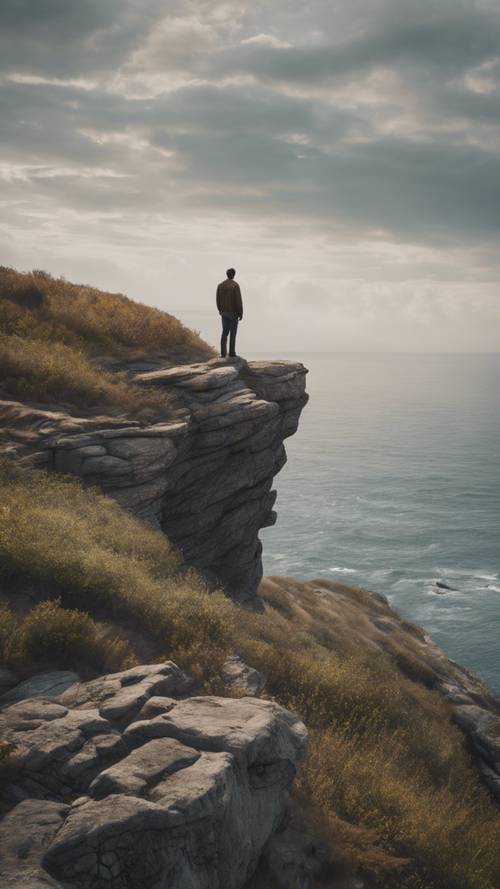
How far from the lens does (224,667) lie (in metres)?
10.5

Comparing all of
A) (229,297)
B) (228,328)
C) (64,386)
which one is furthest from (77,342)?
(229,297)

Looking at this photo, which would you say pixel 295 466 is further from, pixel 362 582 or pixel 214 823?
pixel 214 823

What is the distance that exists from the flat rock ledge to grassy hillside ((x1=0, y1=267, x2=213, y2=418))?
13.4 meters

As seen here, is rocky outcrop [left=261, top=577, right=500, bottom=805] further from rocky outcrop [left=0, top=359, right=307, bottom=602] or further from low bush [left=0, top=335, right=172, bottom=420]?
low bush [left=0, top=335, right=172, bottom=420]

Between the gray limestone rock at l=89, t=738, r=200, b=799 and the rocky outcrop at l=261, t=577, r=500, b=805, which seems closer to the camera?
the gray limestone rock at l=89, t=738, r=200, b=799

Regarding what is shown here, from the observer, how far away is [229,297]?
24.7 m

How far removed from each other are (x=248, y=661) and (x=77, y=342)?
56.1ft

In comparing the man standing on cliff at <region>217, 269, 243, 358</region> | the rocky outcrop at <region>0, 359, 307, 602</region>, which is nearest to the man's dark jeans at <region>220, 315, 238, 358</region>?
the man standing on cliff at <region>217, 269, 243, 358</region>

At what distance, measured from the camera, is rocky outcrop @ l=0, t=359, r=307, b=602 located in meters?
17.4

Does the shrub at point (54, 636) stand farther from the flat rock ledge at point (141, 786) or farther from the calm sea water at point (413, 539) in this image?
the calm sea water at point (413, 539)

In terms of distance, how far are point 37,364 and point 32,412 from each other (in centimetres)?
305

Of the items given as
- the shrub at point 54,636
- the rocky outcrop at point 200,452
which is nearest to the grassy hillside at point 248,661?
the shrub at point 54,636

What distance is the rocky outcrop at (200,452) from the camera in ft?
57.1

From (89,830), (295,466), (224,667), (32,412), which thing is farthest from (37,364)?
(295,466)
